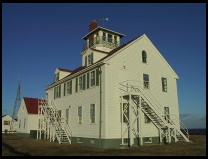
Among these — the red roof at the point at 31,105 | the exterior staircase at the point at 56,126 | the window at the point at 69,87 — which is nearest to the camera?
the exterior staircase at the point at 56,126

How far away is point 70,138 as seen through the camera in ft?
87.2

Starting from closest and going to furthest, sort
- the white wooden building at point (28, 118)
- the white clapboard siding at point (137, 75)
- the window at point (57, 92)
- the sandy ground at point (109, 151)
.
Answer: the sandy ground at point (109, 151)
the white clapboard siding at point (137, 75)
the window at point (57, 92)
the white wooden building at point (28, 118)

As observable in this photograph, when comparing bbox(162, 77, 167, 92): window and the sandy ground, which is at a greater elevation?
bbox(162, 77, 167, 92): window

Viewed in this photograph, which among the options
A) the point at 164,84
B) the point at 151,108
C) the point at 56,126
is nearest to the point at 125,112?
the point at 151,108

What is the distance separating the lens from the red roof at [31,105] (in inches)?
1595

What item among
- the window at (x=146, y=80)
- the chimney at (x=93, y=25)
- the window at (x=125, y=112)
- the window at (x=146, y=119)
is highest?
the chimney at (x=93, y=25)

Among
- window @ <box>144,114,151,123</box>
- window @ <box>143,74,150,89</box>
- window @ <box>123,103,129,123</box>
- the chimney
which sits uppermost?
the chimney

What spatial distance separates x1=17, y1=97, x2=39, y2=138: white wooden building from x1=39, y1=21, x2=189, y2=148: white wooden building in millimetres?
10277

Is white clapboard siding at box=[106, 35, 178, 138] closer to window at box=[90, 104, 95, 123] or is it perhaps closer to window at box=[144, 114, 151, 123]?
window at box=[144, 114, 151, 123]

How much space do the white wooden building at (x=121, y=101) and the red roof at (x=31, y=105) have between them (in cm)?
1094

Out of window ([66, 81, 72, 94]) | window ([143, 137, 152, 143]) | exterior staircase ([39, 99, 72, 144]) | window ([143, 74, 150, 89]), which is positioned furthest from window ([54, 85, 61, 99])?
window ([143, 137, 152, 143])

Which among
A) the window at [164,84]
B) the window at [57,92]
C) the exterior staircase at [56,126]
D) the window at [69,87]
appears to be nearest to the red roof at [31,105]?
the exterior staircase at [56,126]

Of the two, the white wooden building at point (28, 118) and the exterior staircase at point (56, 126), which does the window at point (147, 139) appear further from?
the white wooden building at point (28, 118)

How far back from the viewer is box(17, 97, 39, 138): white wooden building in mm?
39250
